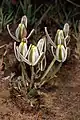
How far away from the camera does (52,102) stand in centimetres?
132

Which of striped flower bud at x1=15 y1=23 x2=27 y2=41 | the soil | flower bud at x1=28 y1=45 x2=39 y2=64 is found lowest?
the soil

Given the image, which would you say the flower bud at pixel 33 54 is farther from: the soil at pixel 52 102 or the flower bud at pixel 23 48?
the soil at pixel 52 102

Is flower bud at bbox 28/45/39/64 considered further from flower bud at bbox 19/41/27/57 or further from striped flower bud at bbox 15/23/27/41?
striped flower bud at bbox 15/23/27/41

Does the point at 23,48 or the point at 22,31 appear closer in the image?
the point at 23,48

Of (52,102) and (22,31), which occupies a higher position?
(22,31)

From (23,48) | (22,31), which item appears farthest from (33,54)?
(22,31)

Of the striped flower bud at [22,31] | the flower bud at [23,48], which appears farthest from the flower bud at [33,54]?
the striped flower bud at [22,31]

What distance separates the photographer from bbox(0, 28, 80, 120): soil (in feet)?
4.12

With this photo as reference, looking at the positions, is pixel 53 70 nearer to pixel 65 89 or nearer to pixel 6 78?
pixel 65 89

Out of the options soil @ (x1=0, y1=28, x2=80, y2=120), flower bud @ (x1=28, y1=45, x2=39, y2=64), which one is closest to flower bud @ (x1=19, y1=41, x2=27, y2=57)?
flower bud @ (x1=28, y1=45, x2=39, y2=64)

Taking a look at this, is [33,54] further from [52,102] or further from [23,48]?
[52,102]

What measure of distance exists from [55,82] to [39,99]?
0.42ft

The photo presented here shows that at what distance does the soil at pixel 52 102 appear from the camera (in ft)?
4.12

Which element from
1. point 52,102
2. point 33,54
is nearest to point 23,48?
point 33,54
